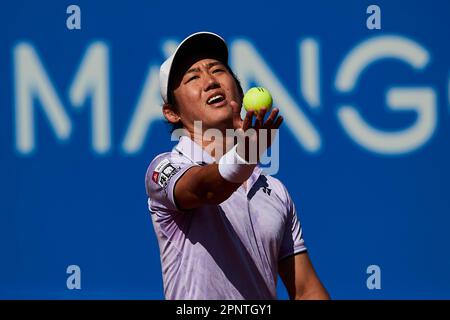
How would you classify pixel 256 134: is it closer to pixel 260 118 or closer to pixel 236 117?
pixel 260 118

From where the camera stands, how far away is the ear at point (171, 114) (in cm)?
372

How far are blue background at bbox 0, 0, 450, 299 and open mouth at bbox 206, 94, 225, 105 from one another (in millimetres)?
1549

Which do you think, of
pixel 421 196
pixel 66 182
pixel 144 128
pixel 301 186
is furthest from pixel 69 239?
pixel 421 196

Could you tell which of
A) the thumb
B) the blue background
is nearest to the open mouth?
the thumb

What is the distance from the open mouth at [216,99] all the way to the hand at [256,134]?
51 cm

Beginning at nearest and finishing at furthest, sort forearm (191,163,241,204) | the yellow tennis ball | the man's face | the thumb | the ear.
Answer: forearm (191,163,241,204), the thumb, the yellow tennis ball, the man's face, the ear

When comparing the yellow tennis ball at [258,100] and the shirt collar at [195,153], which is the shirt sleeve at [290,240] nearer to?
the shirt collar at [195,153]

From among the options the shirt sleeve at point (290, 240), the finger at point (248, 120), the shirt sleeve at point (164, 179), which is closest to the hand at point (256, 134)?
the finger at point (248, 120)

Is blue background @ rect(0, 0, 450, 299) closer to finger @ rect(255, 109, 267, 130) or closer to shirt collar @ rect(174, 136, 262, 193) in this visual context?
shirt collar @ rect(174, 136, 262, 193)

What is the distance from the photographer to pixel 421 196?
5.17m

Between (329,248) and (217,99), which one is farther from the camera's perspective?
(329,248)

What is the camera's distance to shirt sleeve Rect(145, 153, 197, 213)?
129 inches
